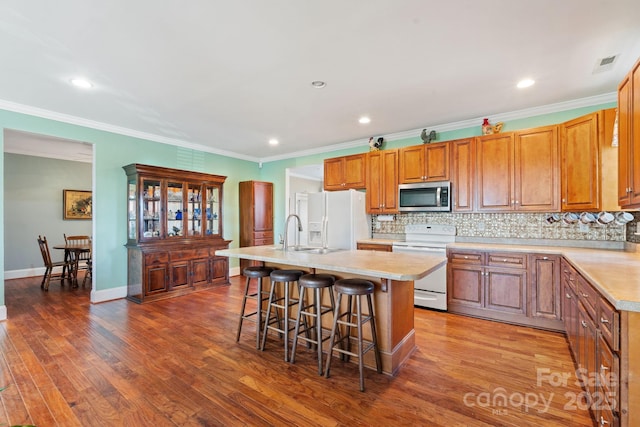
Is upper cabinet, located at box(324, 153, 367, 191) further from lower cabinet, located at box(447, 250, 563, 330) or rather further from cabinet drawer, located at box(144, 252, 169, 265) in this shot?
cabinet drawer, located at box(144, 252, 169, 265)

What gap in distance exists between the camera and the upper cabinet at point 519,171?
11.1ft

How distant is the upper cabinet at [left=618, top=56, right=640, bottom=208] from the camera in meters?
1.88

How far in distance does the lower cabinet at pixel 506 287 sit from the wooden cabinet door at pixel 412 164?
1199 mm

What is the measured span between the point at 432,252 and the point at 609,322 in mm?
2379

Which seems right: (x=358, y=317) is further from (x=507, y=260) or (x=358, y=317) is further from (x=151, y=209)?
(x=151, y=209)

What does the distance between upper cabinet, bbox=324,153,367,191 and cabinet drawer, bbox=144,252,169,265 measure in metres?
2.83

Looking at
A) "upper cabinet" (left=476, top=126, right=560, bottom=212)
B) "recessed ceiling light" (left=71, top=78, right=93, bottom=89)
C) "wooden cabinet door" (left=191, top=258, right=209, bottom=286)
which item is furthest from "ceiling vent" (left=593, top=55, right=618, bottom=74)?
"wooden cabinet door" (left=191, top=258, right=209, bottom=286)

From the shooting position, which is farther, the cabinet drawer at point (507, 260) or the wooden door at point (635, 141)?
the cabinet drawer at point (507, 260)

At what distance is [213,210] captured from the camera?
17.8ft

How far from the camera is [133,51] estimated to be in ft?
7.89

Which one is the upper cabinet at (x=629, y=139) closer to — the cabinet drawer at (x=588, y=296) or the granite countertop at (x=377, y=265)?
the cabinet drawer at (x=588, y=296)

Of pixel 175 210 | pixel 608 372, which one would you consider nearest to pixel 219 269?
pixel 175 210

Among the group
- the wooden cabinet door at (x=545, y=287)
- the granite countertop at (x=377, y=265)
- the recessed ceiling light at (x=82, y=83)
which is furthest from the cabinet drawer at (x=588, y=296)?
the recessed ceiling light at (x=82, y=83)

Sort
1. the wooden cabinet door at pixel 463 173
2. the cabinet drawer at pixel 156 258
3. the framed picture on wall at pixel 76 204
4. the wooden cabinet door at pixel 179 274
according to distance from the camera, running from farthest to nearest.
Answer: the framed picture on wall at pixel 76 204 < the wooden cabinet door at pixel 179 274 < the cabinet drawer at pixel 156 258 < the wooden cabinet door at pixel 463 173
